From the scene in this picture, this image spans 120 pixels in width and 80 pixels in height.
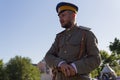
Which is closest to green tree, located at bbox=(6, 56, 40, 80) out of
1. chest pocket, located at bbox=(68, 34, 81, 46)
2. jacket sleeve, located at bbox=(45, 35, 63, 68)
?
jacket sleeve, located at bbox=(45, 35, 63, 68)

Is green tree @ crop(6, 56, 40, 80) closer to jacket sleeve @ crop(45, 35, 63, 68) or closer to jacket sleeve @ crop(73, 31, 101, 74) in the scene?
jacket sleeve @ crop(45, 35, 63, 68)

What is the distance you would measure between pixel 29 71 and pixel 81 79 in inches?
2494

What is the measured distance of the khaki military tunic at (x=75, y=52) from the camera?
3.80 m

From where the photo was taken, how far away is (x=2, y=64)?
216 feet

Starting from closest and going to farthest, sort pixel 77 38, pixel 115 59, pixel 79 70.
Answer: pixel 79 70, pixel 77 38, pixel 115 59

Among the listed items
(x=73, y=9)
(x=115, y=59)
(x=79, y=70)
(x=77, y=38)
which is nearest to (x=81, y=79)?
(x=79, y=70)

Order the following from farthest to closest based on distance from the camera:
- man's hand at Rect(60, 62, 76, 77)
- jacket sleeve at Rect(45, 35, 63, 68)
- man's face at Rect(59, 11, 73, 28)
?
man's face at Rect(59, 11, 73, 28)
jacket sleeve at Rect(45, 35, 63, 68)
man's hand at Rect(60, 62, 76, 77)

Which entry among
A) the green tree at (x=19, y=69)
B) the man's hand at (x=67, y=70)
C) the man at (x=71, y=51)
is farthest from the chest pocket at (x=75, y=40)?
the green tree at (x=19, y=69)

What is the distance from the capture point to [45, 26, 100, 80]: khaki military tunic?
150 inches

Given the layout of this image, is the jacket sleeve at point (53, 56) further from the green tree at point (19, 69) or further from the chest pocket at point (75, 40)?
the green tree at point (19, 69)

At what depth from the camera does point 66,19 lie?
405 cm

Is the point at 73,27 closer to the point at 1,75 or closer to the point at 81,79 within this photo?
the point at 81,79

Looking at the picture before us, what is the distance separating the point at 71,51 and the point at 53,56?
0.70 ft

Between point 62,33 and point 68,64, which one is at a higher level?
point 62,33
